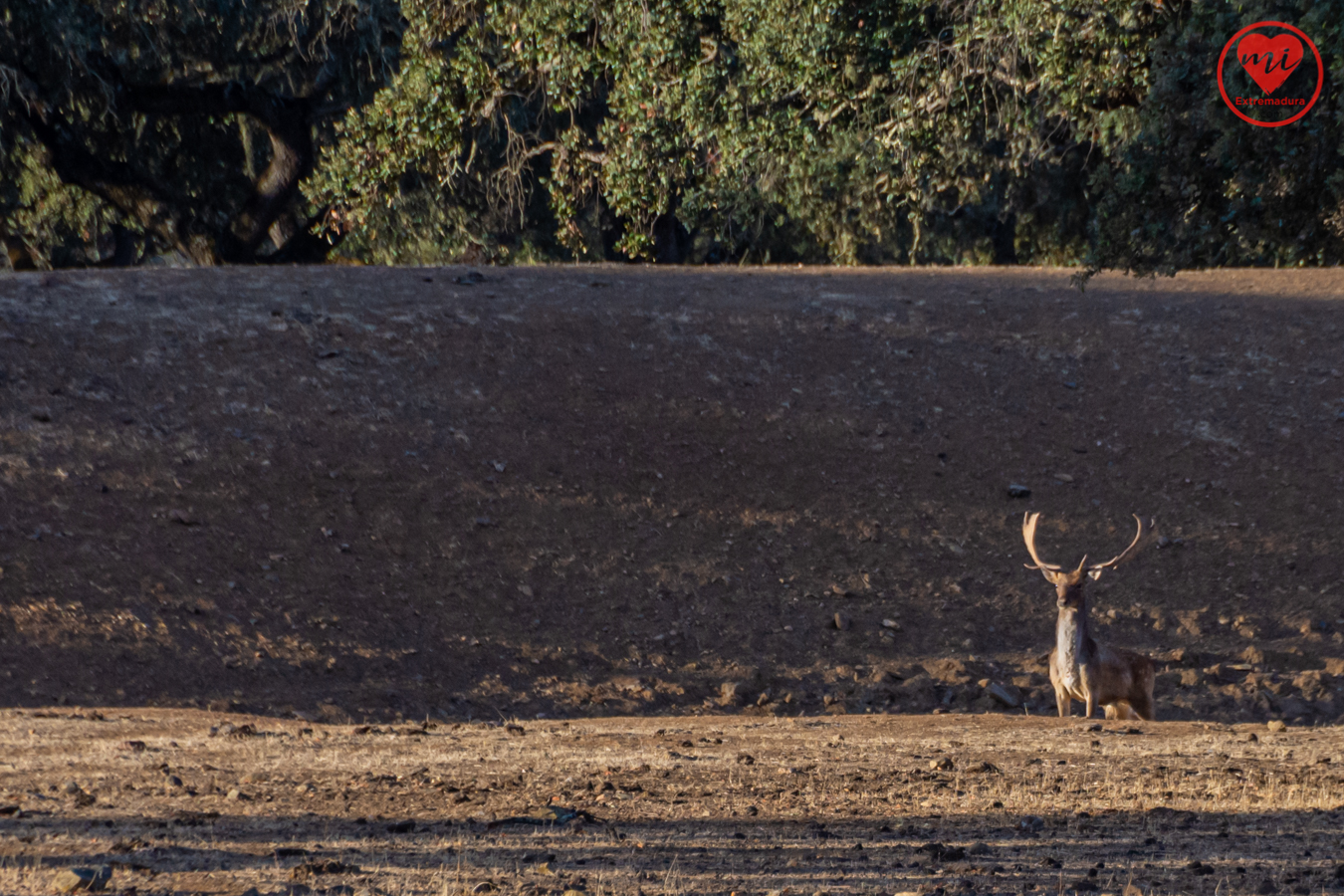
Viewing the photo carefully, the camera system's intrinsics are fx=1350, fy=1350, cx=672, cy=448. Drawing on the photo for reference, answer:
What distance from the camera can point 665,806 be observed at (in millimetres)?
7352

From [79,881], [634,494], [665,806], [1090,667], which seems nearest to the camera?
[79,881]

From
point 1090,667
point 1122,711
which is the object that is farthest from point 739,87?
point 1122,711

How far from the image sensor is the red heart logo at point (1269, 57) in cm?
879

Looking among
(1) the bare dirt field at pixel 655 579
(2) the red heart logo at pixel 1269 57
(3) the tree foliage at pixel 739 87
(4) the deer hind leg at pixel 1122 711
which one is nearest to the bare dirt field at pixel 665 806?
(1) the bare dirt field at pixel 655 579

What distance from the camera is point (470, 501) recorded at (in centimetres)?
1429

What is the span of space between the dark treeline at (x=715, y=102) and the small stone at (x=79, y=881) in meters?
7.76

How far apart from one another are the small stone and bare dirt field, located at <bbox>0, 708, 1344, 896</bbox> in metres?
0.08

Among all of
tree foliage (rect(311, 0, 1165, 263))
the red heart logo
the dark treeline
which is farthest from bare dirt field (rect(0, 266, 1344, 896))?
the red heart logo

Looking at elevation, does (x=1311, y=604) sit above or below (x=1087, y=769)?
below

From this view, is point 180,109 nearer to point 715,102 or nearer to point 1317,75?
point 715,102

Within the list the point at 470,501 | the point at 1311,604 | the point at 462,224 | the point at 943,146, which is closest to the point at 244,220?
the point at 462,224

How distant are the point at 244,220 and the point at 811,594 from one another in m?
16.3

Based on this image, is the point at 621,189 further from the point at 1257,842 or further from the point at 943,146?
the point at 1257,842

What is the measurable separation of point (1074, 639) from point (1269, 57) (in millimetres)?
4572
